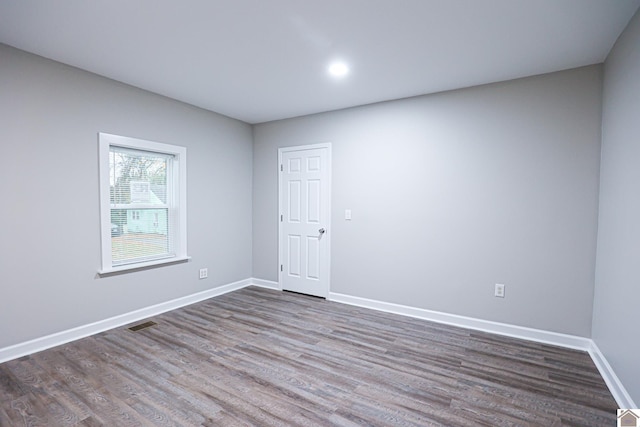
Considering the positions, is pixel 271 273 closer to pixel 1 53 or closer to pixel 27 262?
pixel 27 262

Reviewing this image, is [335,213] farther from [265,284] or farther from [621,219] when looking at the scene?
[621,219]

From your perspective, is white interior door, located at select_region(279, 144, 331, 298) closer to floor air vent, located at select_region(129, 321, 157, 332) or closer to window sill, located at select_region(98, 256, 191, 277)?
window sill, located at select_region(98, 256, 191, 277)

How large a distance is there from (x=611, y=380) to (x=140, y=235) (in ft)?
14.5

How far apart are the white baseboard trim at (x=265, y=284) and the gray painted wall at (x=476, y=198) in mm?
1007

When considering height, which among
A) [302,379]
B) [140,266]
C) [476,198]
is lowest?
[302,379]

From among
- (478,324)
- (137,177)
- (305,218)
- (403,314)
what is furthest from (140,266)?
(478,324)

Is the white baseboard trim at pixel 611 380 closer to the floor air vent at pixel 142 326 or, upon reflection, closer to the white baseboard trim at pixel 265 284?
the white baseboard trim at pixel 265 284

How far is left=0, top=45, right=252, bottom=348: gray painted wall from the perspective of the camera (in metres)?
2.46

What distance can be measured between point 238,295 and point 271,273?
603 mm

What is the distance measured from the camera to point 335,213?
4.03 meters

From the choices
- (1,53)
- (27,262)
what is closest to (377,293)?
(27,262)

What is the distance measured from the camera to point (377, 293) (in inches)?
148

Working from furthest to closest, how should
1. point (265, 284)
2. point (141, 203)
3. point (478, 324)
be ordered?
point (265, 284) → point (141, 203) → point (478, 324)

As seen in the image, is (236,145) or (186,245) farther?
(236,145)
